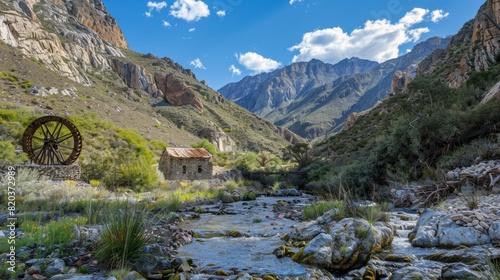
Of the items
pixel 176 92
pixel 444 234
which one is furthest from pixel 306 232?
pixel 176 92

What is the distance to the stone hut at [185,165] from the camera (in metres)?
29.9

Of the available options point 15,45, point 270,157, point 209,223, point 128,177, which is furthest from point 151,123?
point 209,223

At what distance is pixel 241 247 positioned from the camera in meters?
7.12

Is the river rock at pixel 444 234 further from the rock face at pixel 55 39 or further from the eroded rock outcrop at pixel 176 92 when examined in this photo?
the eroded rock outcrop at pixel 176 92

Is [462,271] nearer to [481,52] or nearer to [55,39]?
[481,52]

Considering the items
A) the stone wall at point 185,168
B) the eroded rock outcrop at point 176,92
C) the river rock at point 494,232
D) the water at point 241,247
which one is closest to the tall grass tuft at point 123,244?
the water at point 241,247

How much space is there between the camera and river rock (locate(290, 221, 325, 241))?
6981 millimetres

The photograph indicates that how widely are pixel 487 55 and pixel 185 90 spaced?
64.7 meters

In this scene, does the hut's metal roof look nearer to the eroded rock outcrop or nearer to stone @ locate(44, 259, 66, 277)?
stone @ locate(44, 259, 66, 277)

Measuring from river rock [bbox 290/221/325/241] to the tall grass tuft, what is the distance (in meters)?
3.55

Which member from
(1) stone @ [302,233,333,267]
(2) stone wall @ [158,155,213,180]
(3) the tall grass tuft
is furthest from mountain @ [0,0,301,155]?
(1) stone @ [302,233,333,267]

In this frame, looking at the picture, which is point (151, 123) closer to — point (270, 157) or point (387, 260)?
point (270, 157)

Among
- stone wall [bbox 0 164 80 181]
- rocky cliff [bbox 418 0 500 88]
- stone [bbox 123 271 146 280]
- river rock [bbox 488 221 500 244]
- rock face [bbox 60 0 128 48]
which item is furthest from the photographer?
rock face [bbox 60 0 128 48]

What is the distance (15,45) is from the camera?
5278 centimetres
